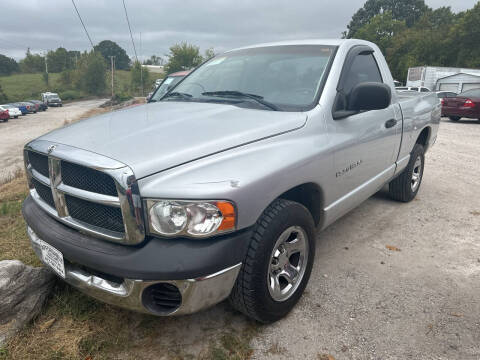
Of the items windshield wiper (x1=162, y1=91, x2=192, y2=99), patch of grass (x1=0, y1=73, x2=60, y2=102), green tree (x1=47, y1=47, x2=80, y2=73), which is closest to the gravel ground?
windshield wiper (x1=162, y1=91, x2=192, y2=99)

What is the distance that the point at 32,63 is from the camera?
94.2 metres

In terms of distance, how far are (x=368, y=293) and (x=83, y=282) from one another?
2.02m

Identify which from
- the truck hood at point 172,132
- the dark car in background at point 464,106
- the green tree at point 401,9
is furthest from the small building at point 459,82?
the green tree at point 401,9

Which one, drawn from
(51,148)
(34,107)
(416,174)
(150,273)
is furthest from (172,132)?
(34,107)

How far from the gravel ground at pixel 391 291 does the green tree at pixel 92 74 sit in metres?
72.8

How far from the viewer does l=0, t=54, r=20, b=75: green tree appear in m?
92.4

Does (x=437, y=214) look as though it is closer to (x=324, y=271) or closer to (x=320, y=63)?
(x=324, y=271)

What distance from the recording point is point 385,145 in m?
3.43

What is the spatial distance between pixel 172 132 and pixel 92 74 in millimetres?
74204

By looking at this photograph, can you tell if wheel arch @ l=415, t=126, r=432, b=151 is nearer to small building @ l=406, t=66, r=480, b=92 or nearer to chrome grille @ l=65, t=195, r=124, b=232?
chrome grille @ l=65, t=195, r=124, b=232

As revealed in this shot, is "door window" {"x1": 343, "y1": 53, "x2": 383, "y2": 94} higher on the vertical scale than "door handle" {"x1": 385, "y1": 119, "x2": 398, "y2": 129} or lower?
higher

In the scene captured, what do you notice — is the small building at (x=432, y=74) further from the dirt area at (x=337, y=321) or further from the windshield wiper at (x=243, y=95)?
the windshield wiper at (x=243, y=95)

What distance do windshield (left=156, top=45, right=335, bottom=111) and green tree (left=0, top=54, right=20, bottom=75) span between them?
11015 cm

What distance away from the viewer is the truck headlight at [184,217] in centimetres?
178
